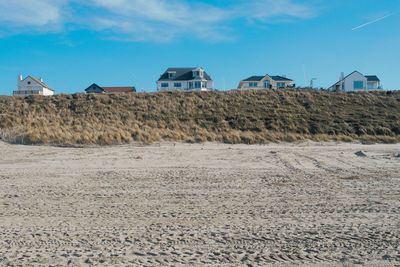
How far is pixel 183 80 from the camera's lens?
54.9 metres

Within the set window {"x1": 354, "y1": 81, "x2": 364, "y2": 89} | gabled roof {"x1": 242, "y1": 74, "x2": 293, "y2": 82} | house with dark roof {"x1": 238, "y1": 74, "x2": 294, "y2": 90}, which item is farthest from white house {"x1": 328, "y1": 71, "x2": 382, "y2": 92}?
gabled roof {"x1": 242, "y1": 74, "x2": 293, "y2": 82}

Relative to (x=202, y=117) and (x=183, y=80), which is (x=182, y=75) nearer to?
(x=183, y=80)

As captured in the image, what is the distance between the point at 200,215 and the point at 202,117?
64.0ft

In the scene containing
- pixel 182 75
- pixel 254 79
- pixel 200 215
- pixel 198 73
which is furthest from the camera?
pixel 254 79

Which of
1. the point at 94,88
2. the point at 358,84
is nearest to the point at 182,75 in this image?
the point at 94,88

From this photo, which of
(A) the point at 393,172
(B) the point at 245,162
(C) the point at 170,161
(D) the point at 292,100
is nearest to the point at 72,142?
(C) the point at 170,161

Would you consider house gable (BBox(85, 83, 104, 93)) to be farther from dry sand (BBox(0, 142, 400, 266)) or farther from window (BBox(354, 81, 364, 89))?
dry sand (BBox(0, 142, 400, 266))

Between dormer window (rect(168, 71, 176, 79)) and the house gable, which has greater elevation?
dormer window (rect(168, 71, 176, 79))

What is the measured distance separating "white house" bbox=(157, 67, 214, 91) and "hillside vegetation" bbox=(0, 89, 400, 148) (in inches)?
859

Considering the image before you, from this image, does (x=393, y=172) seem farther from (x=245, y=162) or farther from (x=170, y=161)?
(x=170, y=161)

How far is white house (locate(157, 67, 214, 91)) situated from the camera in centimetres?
5444

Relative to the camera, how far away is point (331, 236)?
4398 millimetres

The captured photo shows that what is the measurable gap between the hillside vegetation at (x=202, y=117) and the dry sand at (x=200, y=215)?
25.1 feet

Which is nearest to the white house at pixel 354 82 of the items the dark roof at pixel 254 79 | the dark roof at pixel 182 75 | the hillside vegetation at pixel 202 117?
the dark roof at pixel 254 79
